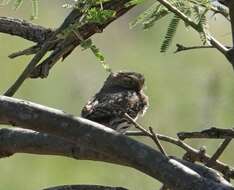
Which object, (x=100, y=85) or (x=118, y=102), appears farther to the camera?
(x=100, y=85)

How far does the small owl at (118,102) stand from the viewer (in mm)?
5316

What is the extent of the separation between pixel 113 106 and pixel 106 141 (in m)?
2.91

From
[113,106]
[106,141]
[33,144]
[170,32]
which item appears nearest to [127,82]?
[113,106]

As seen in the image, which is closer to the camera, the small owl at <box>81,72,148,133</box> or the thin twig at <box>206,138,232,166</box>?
the thin twig at <box>206,138,232,166</box>

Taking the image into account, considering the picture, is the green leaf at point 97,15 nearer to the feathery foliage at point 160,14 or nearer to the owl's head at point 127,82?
the feathery foliage at point 160,14

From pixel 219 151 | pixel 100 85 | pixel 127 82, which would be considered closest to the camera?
pixel 219 151

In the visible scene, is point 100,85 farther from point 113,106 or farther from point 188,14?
point 188,14

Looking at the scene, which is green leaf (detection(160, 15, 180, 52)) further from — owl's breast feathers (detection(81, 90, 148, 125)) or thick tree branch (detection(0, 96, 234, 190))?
owl's breast feathers (detection(81, 90, 148, 125))

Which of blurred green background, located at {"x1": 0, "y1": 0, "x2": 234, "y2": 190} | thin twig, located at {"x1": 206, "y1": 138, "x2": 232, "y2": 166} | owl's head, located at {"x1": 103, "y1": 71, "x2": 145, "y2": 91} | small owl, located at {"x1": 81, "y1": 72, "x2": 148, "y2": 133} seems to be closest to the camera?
thin twig, located at {"x1": 206, "y1": 138, "x2": 232, "y2": 166}

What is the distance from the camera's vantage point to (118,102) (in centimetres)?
592

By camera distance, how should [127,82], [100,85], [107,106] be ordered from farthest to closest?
[100,85] < [127,82] < [107,106]

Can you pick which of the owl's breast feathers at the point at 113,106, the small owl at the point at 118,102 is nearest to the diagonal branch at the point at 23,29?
the small owl at the point at 118,102

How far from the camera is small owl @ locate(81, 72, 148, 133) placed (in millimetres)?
5316

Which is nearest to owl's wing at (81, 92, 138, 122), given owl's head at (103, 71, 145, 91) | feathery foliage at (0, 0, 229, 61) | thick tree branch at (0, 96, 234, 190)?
owl's head at (103, 71, 145, 91)
